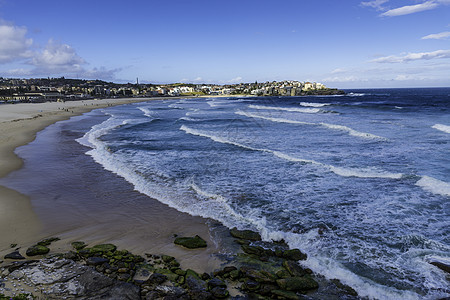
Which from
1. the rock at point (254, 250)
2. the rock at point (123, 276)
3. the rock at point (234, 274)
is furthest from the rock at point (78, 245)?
the rock at point (254, 250)

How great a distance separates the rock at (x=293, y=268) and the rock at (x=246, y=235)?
1.47 metres

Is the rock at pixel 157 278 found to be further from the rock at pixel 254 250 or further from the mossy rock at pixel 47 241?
the mossy rock at pixel 47 241

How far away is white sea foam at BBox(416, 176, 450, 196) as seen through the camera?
1096 centimetres

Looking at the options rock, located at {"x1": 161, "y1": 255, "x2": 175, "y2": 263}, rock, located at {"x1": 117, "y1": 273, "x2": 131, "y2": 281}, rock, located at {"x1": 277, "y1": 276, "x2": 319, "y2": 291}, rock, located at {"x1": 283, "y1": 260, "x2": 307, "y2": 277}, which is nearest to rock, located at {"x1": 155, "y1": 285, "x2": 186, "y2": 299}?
rock, located at {"x1": 117, "y1": 273, "x2": 131, "y2": 281}

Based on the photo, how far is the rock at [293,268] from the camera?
618 centimetres

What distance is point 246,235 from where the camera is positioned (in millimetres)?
7992

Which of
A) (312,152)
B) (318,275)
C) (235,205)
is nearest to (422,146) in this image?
(312,152)

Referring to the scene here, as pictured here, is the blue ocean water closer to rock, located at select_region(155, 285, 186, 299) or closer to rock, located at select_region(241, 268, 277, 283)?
rock, located at select_region(241, 268, 277, 283)

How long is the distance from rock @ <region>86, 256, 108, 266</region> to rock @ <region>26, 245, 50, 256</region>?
1.30 meters

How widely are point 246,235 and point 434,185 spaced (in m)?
8.88

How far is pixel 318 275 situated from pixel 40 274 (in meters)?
5.95

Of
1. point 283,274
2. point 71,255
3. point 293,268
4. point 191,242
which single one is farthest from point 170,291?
point 71,255

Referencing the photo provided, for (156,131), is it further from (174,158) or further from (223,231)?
(223,231)

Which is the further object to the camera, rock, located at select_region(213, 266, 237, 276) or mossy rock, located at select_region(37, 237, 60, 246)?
mossy rock, located at select_region(37, 237, 60, 246)
